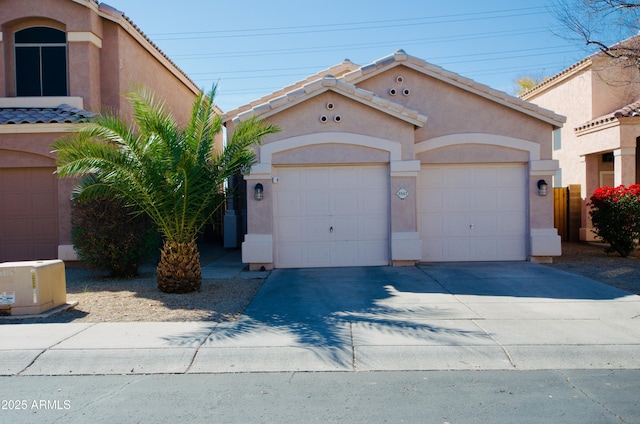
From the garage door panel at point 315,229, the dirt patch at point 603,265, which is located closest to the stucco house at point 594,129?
the dirt patch at point 603,265

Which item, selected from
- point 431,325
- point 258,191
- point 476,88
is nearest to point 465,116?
point 476,88

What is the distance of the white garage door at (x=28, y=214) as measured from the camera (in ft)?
48.1

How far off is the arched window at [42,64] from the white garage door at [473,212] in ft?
32.1

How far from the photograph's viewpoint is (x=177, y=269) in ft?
35.1

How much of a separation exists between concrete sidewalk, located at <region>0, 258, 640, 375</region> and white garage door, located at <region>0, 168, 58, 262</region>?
6.60 metres

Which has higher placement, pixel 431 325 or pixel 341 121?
pixel 341 121

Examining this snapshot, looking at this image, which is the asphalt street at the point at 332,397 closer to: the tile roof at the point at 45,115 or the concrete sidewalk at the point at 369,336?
the concrete sidewalk at the point at 369,336

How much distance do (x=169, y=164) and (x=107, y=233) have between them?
9.75 feet

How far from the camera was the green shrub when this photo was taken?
12.3 m

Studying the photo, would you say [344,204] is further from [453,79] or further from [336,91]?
[453,79]

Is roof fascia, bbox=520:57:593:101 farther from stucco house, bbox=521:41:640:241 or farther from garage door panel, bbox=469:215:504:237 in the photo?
garage door panel, bbox=469:215:504:237

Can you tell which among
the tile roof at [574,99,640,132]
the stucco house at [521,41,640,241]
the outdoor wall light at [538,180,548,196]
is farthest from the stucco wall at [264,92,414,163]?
the tile roof at [574,99,640,132]

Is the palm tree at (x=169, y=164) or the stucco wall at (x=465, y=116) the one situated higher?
the stucco wall at (x=465, y=116)

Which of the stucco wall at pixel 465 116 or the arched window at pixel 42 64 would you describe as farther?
the arched window at pixel 42 64
